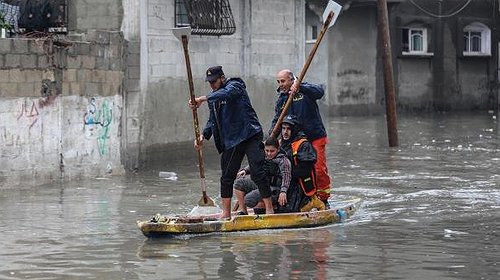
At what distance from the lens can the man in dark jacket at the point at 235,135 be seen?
12367 mm

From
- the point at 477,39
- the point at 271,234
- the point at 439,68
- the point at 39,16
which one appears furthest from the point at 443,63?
the point at 271,234

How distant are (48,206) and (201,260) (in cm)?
476

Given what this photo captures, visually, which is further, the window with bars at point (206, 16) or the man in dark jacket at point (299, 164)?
the window with bars at point (206, 16)

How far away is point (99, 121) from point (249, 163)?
6374mm

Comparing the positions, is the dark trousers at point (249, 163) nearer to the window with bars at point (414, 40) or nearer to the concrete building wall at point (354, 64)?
the concrete building wall at point (354, 64)

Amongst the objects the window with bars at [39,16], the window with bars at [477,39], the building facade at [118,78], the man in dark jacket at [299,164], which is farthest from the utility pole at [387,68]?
the window with bars at [477,39]

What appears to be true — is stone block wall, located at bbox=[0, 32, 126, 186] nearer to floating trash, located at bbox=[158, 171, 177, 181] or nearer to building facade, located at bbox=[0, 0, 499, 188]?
building facade, located at bbox=[0, 0, 499, 188]

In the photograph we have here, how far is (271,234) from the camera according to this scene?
12.1 meters

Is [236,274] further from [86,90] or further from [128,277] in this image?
[86,90]

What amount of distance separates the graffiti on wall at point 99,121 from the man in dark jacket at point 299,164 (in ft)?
19.5

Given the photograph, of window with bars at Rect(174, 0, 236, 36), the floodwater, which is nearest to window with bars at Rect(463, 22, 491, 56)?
window with bars at Rect(174, 0, 236, 36)

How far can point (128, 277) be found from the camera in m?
9.76

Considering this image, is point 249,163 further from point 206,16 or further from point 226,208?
point 206,16

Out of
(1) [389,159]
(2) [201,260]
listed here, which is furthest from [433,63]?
(2) [201,260]
